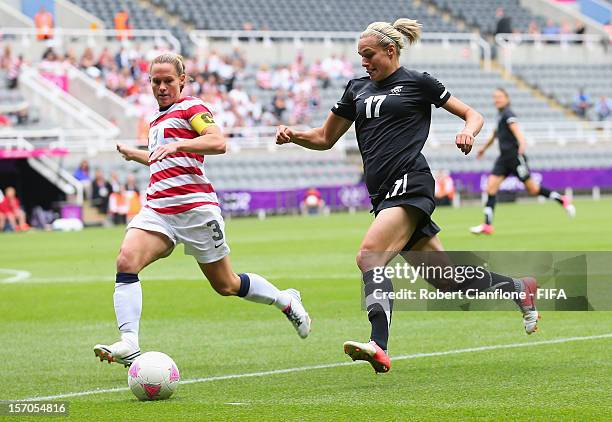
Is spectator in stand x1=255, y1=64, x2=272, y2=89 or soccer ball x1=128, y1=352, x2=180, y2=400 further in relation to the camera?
spectator in stand x1=255, y1=64, x2=272, y2=89

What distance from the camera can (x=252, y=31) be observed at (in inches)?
1766

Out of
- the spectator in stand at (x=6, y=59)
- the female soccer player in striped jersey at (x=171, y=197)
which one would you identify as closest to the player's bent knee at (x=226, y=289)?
the female soccer player in striped jersey at (x=171, y=197)

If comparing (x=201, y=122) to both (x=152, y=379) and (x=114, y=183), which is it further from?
(x=114, y=183)

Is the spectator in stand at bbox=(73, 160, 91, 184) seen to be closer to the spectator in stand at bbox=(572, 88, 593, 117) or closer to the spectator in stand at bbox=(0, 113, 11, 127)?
the spectator in stand at bbox=(0, 113, 11, 127)

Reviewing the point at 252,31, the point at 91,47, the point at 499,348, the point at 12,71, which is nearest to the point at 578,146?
the point at 252,31

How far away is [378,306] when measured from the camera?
26.8 feet

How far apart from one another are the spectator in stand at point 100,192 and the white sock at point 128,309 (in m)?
24.7

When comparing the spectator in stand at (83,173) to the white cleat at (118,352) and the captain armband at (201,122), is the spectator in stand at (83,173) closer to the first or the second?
the captain armband at (201,122)

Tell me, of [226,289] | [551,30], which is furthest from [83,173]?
[551,30]

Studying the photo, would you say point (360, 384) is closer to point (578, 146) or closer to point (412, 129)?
point (412, 129)

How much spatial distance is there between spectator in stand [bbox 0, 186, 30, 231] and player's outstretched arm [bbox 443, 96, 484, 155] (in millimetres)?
23862

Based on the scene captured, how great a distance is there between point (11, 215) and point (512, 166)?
46.0 feet

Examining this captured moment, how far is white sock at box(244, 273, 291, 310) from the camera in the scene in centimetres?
957

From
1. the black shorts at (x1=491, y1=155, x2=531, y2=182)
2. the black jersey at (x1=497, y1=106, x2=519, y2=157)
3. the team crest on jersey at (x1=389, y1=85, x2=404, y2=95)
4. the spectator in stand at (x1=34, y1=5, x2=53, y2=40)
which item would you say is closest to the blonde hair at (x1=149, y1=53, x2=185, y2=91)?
the team crest on jersey at (x1=389, y1=85, x2=404, y2=95)
